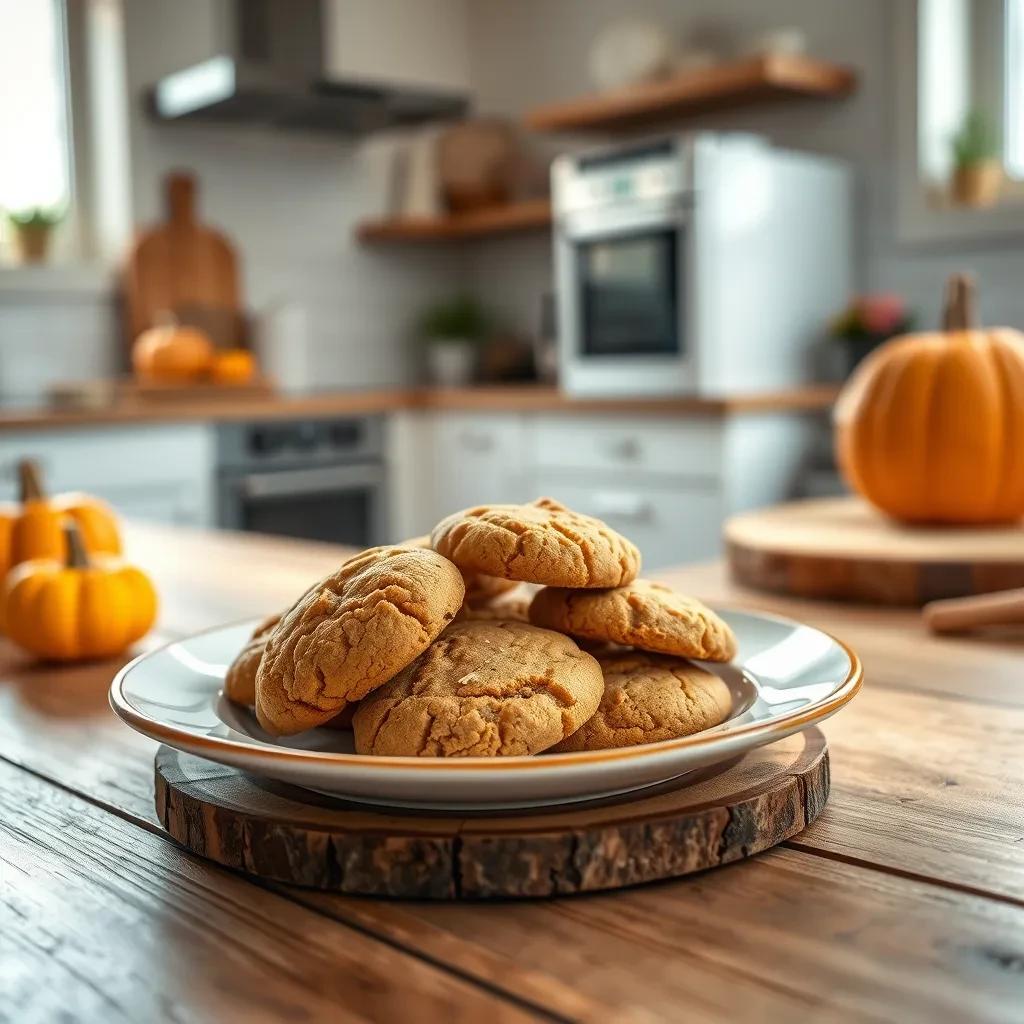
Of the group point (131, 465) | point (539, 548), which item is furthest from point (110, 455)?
point (539, 548)

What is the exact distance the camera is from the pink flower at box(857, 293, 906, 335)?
3.20 m

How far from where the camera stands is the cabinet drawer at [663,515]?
3.16 metres

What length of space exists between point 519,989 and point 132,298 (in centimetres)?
384

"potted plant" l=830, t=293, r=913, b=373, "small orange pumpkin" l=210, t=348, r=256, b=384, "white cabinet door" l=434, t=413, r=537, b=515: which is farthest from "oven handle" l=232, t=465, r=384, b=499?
"potted plant" l=830, t=293, r=913, b=373

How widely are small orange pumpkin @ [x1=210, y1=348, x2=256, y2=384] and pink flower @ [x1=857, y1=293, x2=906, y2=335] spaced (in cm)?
180

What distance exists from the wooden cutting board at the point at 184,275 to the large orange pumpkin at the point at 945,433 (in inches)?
121

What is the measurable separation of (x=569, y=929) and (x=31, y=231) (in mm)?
3831

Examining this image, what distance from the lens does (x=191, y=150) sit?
165 inches

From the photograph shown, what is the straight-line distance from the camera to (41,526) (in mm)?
1164

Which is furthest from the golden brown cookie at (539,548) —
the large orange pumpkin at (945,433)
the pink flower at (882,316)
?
the pink flower at (882,316)

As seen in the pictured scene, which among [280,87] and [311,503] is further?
[280,87]

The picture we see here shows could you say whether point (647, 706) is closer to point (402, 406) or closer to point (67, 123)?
point (402, 406)

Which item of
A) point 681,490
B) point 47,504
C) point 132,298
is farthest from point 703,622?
point 132,298

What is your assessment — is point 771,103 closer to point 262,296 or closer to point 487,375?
point 487,375
